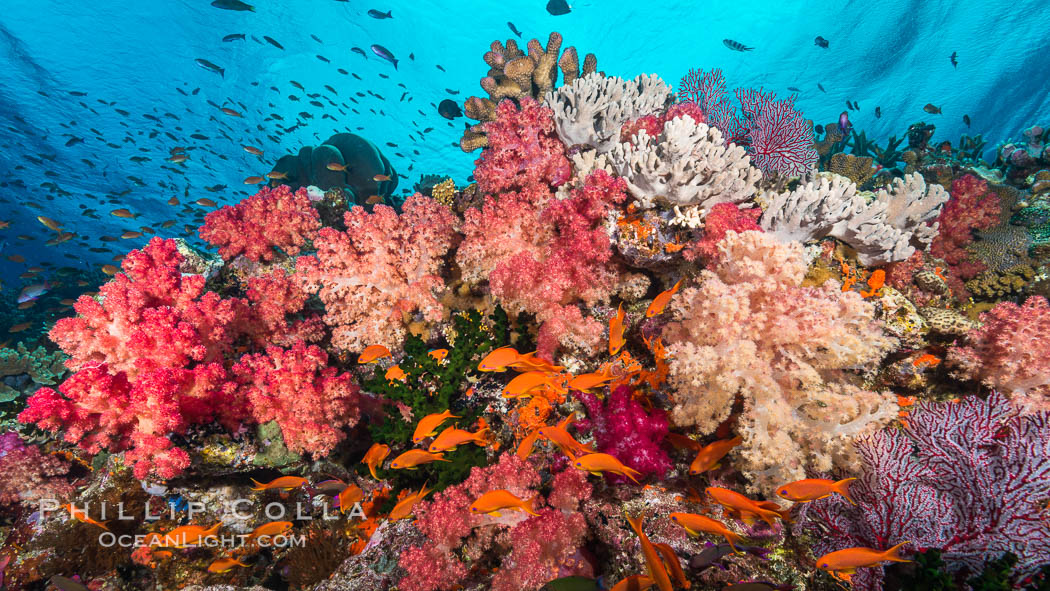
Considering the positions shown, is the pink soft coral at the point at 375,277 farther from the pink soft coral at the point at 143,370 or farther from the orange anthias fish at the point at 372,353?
the pink soft coral at the point at 143,370

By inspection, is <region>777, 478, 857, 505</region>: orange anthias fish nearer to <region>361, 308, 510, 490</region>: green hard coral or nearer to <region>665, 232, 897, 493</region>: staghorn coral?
<region>665, 232, 897, 493</region>: staghorn coral

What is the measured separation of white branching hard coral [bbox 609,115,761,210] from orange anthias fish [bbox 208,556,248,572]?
6.13 metres

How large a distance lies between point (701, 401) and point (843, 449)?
3.56 ft

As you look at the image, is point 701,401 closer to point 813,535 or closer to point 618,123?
point 813,535

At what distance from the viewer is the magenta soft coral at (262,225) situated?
5.38 metres

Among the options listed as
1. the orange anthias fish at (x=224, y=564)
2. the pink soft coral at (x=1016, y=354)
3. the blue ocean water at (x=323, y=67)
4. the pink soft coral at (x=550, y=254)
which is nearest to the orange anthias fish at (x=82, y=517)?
the orange anthias fish at (x=224, y=564)

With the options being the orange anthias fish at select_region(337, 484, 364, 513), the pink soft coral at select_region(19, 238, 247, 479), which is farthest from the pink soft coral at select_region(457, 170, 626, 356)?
the pink soft coral at select_region(19, 238, 247, 479)

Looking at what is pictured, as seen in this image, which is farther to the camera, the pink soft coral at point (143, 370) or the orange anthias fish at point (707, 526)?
the pink soft coral at point (143, 370)

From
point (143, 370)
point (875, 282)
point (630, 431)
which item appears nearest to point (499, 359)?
point (630, 431)

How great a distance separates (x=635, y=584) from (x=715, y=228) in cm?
310

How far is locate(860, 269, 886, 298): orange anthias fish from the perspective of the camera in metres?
3.88

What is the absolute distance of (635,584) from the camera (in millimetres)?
2158

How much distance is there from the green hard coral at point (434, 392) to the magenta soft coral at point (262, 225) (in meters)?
3.23

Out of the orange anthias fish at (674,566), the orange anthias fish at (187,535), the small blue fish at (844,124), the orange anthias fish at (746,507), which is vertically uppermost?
the small blue fish at (844,124)
